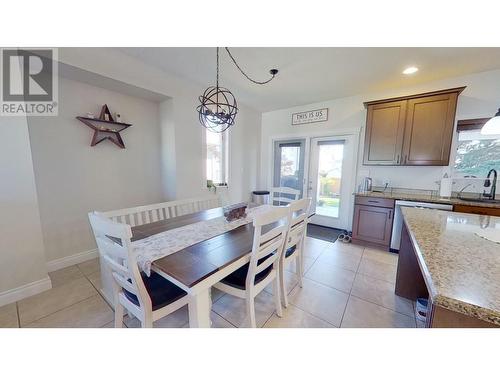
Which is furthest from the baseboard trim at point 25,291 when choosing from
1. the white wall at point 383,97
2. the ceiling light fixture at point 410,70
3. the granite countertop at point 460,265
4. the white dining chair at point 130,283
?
the ceiling light fixture at point 410,70

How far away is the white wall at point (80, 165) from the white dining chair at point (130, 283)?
1.62 metres

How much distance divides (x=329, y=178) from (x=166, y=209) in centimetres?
305

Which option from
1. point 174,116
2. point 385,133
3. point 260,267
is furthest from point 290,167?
point 260,267

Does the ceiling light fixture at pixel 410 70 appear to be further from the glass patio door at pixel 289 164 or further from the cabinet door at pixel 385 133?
the glass patio door at pixel 289 164

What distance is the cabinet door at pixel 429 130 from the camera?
2404mm

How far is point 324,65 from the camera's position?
2.34m

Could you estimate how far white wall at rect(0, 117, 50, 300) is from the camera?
1554 millimetres

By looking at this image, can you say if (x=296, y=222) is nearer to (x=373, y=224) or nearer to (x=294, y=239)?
(x=294, y=239)
